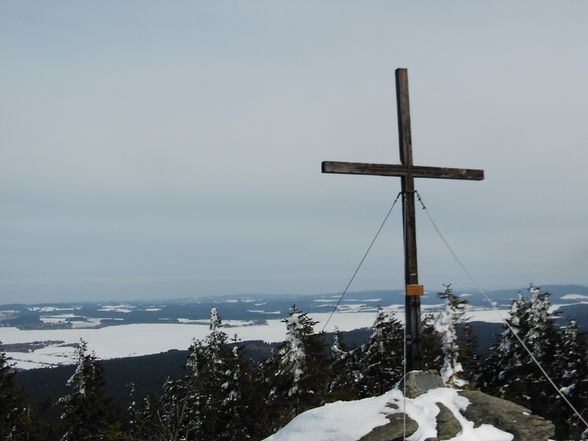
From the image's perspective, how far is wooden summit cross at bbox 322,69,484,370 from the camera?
421 inches

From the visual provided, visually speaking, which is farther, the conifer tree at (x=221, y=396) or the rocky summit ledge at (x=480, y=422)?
the conifer tree at (x=221, y=396)

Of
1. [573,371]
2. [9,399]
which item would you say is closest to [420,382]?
[573,371]

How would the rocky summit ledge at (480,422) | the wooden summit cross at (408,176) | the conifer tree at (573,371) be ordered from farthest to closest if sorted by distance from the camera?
1. the conifer tree at (573,371)
2. the wooden summit cross at (408,176)
3. the rocky summit ledge at (480,422)

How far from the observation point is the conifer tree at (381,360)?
41006mm

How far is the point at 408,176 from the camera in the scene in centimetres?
1116

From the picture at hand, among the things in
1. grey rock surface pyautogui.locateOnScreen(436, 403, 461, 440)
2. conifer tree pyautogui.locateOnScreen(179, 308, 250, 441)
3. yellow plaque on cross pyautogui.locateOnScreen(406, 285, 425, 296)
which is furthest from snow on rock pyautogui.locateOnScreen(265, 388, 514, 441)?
conifer tree pyautogui.locateOnScreen(179, 308, 250, 441)

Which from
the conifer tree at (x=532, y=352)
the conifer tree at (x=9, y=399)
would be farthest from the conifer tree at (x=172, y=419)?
the conifer tree at (x=532, y=352)

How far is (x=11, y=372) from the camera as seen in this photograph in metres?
43.9

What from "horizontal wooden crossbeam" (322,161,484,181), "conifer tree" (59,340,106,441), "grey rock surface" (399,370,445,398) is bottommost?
"conifer tree" (59,340,106,441)

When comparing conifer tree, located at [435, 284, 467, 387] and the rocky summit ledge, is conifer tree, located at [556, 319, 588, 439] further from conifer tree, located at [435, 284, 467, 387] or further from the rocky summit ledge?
the rocky summit ledge

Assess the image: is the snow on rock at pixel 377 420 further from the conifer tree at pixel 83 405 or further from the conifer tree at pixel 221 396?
the conifer tree at pixel 83 405

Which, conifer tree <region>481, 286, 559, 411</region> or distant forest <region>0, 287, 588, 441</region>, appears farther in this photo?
conifer tree <region>481, 286, 559, 411</region>

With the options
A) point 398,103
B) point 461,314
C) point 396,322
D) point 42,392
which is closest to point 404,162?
point 398,103

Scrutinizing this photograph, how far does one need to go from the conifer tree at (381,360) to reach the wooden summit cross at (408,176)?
30.7 m
